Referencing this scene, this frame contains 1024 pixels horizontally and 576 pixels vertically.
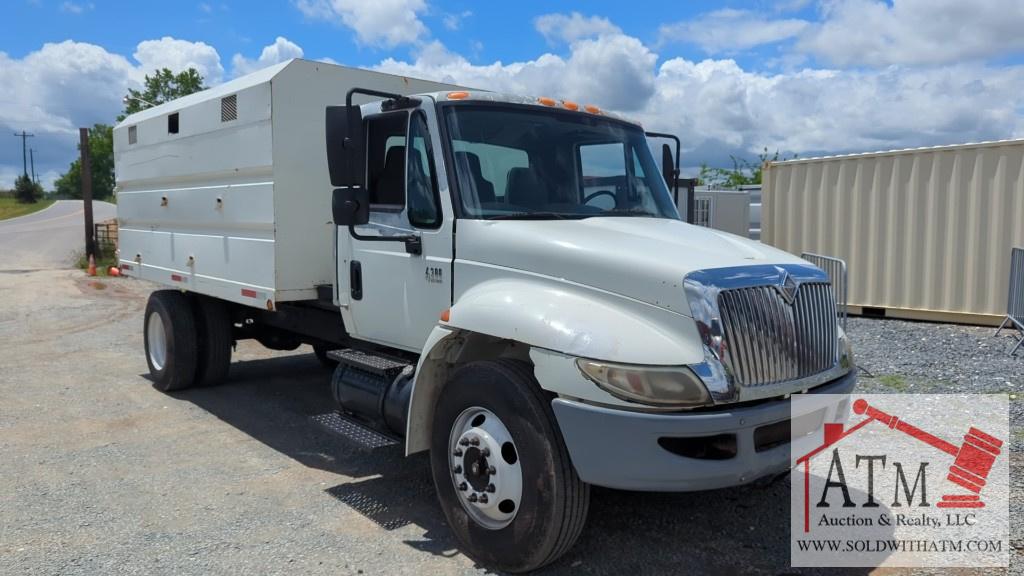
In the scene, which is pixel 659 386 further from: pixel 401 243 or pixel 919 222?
pixel 919 222

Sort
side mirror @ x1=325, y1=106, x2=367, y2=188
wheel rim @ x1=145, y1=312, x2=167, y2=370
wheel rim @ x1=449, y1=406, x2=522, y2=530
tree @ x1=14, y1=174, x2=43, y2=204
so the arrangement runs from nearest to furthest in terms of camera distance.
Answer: wheel rim @ x1=449, y1=406, x2=522, y2=530 → side mirror @ x1=325, y1=106, x2=367, y2=188 → wheel rim @ x1=145, y1=312, x2=167, y2=370 → tree @ x1=14, y1=174, x2=43, y2=204

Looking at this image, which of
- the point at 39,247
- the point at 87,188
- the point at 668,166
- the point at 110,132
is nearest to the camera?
the point at 668,166

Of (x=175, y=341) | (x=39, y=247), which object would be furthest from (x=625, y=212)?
(x=39, y=247)

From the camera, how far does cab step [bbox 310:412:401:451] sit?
4645 millimetres

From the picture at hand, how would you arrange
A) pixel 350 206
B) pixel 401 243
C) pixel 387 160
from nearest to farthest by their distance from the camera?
pixel 350 206 < pixel 401 243 < pixel 387 160

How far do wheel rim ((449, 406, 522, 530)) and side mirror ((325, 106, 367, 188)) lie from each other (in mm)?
1502

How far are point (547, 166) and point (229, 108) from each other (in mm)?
2926

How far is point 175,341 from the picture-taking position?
7527mm

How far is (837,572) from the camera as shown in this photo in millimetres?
3873

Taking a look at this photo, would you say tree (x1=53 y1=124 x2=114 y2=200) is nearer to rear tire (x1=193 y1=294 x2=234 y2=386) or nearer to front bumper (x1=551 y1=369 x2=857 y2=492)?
rear tire (x1=193 y1=294 x2=234 y2=386)

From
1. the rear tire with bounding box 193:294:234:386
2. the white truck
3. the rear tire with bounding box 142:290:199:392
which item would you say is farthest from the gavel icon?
the rear tire with bounding box 142:290:199:392

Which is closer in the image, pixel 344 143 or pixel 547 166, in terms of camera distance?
pixel 344 143

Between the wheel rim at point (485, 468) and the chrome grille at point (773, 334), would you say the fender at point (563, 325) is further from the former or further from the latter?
the wheel rim at point (485, 468)

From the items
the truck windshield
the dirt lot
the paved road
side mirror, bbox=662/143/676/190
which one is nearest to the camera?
the dirt lot
